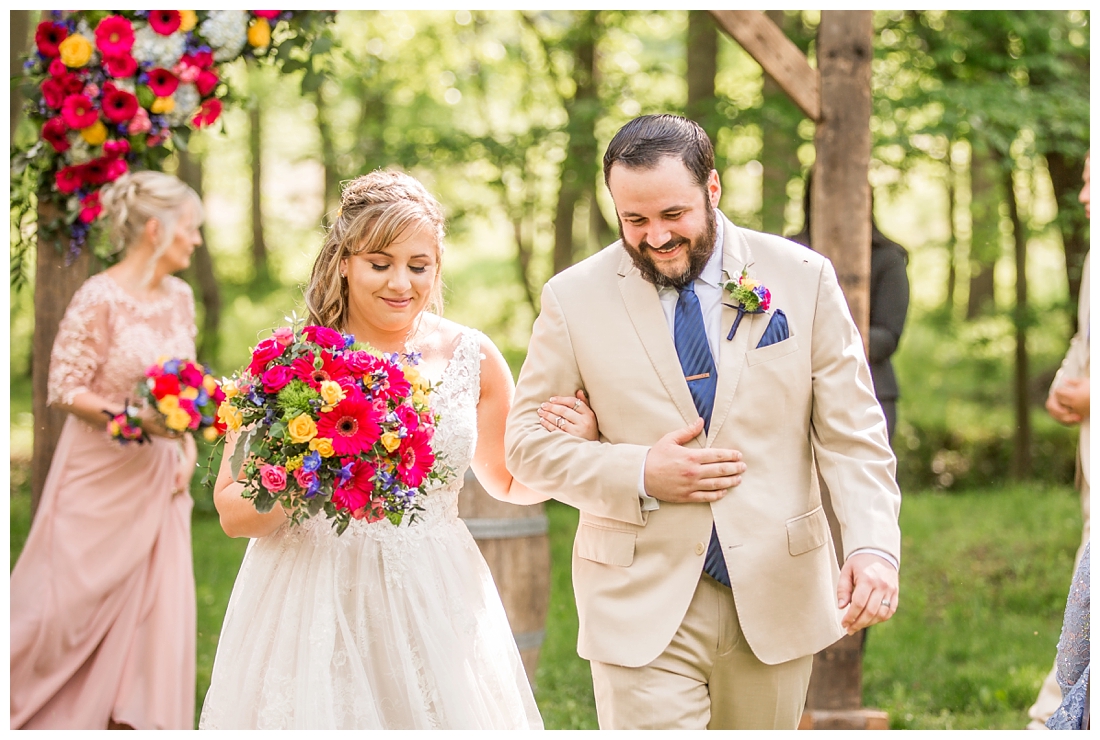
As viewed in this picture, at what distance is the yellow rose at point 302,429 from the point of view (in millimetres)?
2842

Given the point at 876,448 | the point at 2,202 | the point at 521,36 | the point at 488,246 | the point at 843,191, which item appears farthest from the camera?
the point at 488,246

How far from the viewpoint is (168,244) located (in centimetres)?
529

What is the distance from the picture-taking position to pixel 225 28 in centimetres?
523

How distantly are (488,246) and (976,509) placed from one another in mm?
11015

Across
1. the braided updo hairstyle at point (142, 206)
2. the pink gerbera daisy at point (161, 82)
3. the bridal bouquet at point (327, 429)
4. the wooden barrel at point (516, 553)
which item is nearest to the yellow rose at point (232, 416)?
the bridal bouquet at point (327, 429)

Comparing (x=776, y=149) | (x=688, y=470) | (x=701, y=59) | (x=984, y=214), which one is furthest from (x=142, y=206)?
(x=984, y=214)

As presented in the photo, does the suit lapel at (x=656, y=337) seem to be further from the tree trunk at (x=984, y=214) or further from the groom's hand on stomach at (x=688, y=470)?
the tree trunk at (x=984, y=214)

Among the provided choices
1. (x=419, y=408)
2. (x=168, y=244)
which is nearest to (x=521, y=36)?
(x=168, y=244)

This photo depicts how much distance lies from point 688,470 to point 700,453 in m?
0.06

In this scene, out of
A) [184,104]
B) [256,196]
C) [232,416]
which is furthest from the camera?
[256,196]

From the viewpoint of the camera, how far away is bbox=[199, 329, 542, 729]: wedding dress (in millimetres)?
3119

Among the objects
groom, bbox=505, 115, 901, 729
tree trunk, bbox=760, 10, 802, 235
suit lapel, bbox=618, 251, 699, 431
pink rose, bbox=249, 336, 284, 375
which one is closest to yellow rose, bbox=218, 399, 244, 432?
pink rose, bbox=249, 336, 284, 375

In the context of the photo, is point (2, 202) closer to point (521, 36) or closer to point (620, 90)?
point (620, 90)

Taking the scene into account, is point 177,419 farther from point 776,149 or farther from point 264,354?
point 776,149
